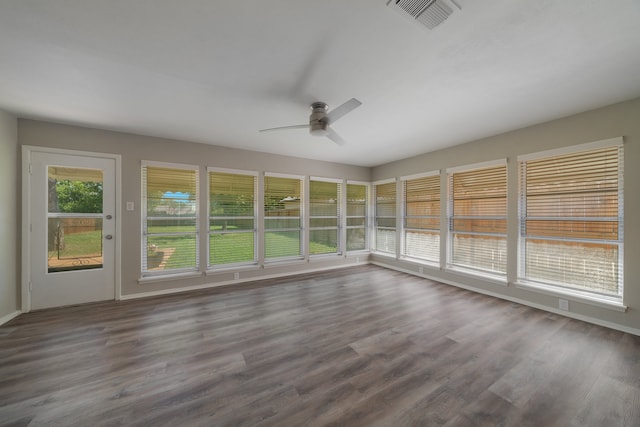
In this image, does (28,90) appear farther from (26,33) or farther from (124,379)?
(124,379)

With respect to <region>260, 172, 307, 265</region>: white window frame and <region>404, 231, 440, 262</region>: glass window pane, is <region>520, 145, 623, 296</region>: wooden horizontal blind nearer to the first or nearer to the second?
<region>404, 231, 440, 262</region>: glass window pane

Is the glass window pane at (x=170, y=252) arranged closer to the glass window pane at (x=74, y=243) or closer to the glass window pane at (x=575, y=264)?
the glass window pane at (x=74, y=243)

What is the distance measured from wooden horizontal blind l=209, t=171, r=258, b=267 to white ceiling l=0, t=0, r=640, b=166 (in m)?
1.48

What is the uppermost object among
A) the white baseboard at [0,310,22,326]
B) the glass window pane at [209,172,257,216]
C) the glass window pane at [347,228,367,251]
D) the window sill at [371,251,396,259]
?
the glass window pane at [209,172,257,216]

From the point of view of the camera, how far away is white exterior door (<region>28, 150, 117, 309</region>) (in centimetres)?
326

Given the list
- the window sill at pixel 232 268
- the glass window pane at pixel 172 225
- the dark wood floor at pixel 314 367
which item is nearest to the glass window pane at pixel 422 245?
the dark wood floor at pixel 314 367

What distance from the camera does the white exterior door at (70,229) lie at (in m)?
3.26

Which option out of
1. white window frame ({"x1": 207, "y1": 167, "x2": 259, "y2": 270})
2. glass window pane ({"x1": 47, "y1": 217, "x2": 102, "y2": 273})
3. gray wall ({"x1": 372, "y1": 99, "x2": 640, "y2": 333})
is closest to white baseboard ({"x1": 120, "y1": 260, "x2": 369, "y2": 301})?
white window frame ({"x1": 207, "y1": 167, "x2": 259, "y2": 270})

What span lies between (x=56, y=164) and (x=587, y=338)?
718cm

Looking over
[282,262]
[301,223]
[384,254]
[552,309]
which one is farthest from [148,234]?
[552,309]

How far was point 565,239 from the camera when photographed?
3.22m

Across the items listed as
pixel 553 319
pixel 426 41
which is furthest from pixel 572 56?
pixel 553 319

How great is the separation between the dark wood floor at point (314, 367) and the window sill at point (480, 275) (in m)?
0.40

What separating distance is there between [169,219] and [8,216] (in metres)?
1.77
